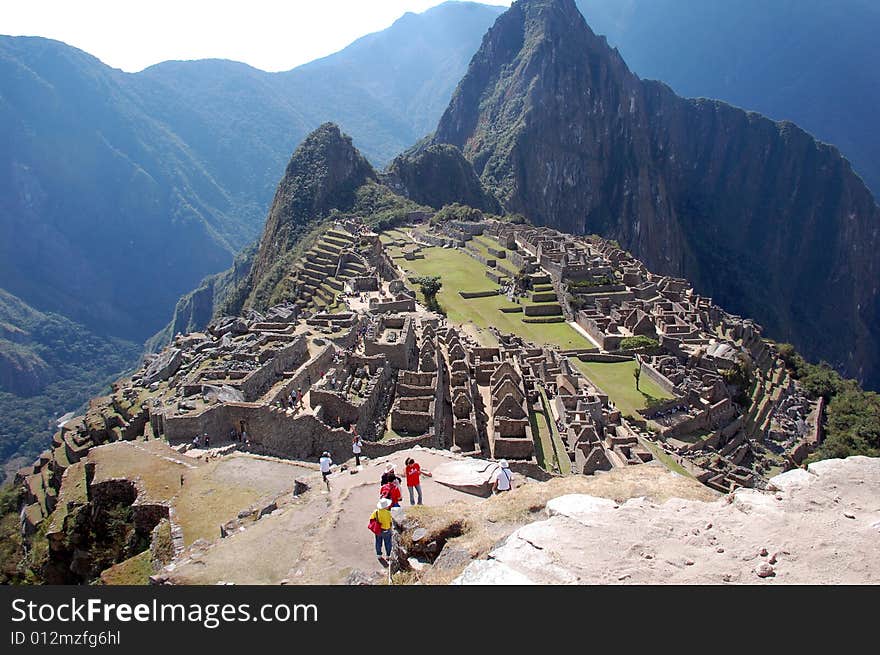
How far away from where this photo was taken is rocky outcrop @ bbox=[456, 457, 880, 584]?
782 centimetres

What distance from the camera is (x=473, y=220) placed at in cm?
10462

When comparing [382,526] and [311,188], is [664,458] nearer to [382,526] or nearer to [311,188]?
[382,526]

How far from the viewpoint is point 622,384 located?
139ft

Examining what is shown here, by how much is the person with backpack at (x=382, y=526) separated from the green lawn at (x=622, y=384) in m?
28.8

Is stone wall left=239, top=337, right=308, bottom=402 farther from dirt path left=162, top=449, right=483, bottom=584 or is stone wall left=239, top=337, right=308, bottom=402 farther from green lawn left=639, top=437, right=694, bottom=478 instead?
green lawn left=639, top=437, right=694, bottom=478

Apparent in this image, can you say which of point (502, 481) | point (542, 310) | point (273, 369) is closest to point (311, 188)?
point (542, 310)

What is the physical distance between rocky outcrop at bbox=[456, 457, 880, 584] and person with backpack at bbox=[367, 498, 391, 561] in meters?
2.24

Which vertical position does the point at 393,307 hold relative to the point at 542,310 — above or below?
below

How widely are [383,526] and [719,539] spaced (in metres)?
5.00

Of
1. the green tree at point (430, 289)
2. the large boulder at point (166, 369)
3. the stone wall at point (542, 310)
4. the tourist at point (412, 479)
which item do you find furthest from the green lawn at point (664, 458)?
the stone wall at point (542, 310)
